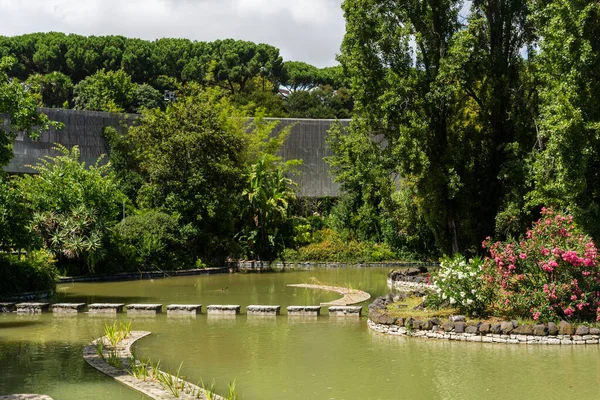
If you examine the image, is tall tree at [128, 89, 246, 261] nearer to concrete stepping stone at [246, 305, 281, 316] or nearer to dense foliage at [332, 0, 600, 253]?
dense foliage at [332, 0, 600, 253]

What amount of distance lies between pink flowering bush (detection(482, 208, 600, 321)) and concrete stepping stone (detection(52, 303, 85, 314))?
803cm

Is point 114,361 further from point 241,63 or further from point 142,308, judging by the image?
point 241,63

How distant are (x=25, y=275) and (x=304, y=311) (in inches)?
279

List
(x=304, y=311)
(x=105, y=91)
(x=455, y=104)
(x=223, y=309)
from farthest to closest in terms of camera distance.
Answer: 1. (x=105, y=91)
2. (x=455, y=104)
3. (x=223, y=309)
4. (x=304, y=311)

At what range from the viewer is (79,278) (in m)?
20.9

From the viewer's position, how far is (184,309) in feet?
47.8

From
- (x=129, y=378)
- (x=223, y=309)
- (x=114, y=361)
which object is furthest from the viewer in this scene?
(x=223, y=309)

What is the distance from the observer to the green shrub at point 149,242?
22734mm

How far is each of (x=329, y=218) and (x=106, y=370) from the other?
66.7 feet

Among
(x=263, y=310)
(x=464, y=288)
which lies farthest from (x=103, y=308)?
(x=464, y=288)

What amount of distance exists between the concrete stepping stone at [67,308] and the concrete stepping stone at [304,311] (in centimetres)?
429

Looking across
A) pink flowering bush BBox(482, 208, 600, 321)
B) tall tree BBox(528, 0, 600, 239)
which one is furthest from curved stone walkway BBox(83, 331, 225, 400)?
tall tree BBox(528, 0, 600, 239)

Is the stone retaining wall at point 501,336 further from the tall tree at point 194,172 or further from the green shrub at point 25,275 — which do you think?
the tall tree at point 194,172

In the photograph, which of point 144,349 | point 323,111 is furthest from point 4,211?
point 323,111
